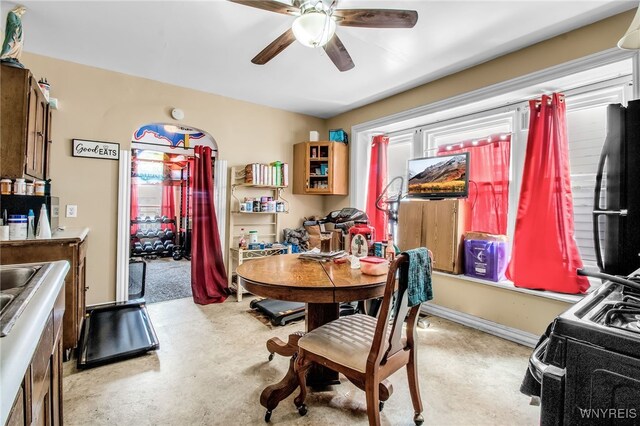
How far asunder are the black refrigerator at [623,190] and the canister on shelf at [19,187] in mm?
4028

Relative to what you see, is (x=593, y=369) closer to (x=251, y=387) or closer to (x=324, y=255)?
(x=324, y=255)

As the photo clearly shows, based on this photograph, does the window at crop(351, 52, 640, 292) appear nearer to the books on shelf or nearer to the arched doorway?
the books on shelf

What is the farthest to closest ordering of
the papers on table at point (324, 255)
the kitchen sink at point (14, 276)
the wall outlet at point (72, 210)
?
the wall outlet at point (72, 210), the papers on table at point (324, 255), the kitchen sink at point (14, 276)

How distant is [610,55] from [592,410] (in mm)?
2735

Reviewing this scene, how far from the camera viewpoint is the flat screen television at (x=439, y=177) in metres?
3.21

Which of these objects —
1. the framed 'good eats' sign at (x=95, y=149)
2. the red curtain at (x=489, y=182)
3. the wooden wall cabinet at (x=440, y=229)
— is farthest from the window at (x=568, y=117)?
the framed 'good eats' sign at (x=95, y=149)

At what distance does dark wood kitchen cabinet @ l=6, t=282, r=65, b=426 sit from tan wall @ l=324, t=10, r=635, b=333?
3.30m

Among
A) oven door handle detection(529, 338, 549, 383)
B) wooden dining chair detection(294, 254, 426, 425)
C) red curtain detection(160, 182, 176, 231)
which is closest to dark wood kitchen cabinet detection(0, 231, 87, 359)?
wooden dining chair detection(294, 254, 426, 425)

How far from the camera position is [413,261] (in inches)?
55.7

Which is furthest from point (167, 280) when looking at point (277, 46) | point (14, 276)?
point (277, 46)

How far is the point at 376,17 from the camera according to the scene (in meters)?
1.80

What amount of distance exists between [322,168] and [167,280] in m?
3.11

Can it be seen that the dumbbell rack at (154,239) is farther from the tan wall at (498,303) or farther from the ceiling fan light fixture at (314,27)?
the ceiling fan light fixture at (314,27)

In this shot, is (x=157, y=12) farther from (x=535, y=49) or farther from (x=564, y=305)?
(x=564, y=305)
